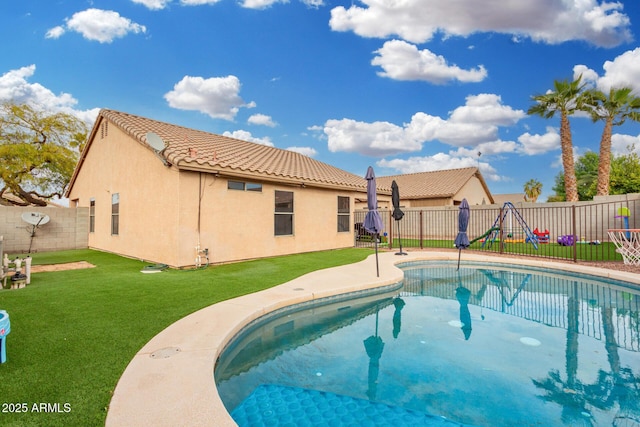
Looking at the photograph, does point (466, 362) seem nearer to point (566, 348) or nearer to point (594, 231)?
point (566, 348)

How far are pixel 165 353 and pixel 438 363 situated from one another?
341 centimetres

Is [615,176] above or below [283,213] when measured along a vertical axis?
above

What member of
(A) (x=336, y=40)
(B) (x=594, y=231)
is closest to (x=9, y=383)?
(A) (x=336, y=40)

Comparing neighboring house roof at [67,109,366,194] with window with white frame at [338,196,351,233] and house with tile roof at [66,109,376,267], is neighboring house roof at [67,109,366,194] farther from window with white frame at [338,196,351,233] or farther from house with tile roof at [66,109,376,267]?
window with white frame at [338,196,351,233]

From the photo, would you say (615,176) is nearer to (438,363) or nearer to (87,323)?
(438,363)

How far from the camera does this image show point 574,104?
1802 centimetres

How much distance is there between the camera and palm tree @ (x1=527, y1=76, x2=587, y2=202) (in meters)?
17.7

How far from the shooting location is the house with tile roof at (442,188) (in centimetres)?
2222

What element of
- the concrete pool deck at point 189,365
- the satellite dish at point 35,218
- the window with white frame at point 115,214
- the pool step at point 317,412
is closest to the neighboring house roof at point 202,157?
the window with white frame at point 115,214

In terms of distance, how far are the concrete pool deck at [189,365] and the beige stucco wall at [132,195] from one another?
437 centimetres

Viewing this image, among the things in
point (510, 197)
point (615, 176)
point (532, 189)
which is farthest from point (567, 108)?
point (510, 197)

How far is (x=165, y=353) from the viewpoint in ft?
11.0

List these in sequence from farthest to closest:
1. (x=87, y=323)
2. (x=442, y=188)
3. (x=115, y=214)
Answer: (x=442, y=188), (x=115, y=214), (x=87, y=323)

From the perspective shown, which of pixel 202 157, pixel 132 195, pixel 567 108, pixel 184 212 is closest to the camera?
pixel 184 212
